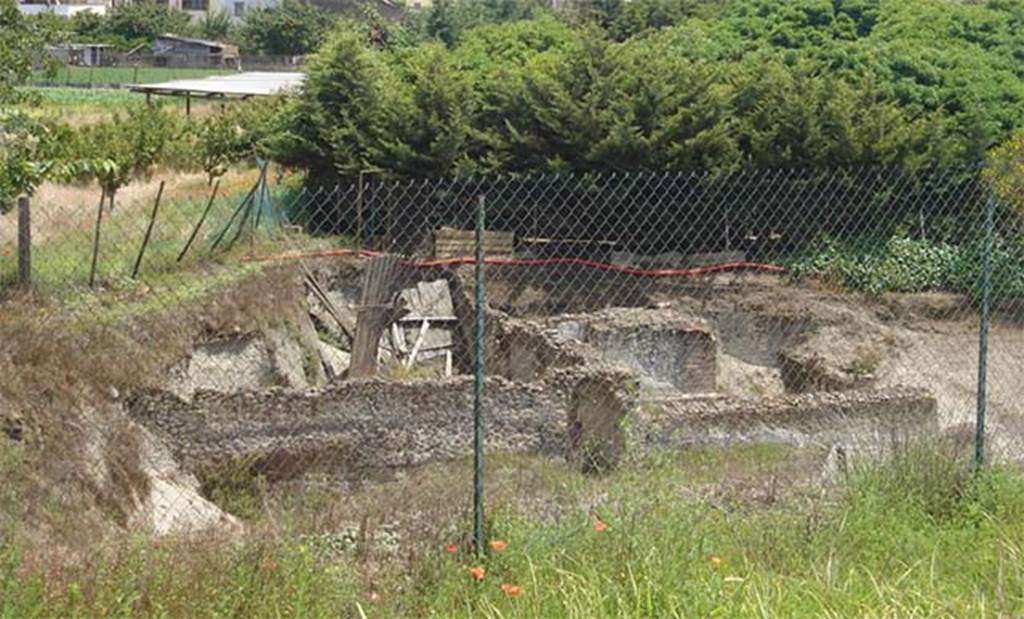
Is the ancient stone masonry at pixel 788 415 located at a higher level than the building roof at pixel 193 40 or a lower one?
higher

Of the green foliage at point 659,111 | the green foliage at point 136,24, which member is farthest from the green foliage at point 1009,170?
the green foliage at point 136,24

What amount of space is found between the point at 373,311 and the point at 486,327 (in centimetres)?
221

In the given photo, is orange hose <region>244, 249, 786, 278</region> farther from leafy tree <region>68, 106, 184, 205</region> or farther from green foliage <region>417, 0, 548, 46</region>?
green foliage <region>417, 0, 548, 46</region>

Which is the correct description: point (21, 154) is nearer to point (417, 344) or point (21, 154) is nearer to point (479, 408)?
point (479, 408)

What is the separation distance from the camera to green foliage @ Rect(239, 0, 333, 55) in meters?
60.0

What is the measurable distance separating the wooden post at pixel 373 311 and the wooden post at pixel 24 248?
535 centimetres

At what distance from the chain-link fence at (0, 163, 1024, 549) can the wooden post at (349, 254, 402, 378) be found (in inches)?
1.9

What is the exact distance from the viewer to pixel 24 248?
Result: 14727mm

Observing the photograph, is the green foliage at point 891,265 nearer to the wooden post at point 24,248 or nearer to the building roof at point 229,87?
the wooden post at point 24,248

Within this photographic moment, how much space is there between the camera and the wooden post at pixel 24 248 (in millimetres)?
14578

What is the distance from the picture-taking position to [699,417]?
50.0 feet

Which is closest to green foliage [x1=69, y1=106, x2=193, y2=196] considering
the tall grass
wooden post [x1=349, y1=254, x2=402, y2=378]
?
wooden post [x1=349, y1=254, x2=402, y2=378]

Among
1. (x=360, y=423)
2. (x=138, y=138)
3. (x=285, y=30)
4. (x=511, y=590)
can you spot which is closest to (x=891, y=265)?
(x=360, y=423)

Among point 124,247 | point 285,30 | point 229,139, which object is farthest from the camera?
point 285,30
